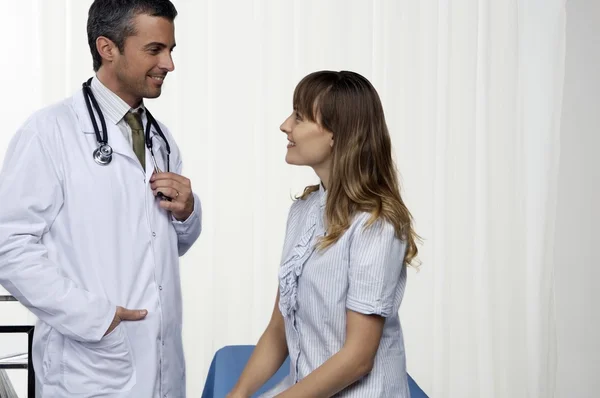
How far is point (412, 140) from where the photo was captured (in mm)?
3850

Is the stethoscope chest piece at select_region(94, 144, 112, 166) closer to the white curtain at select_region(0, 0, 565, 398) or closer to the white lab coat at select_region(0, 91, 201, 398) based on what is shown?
the white lab coat at select_region(0, 91, 201, 398)

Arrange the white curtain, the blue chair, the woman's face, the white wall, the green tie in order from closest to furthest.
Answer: the woman's face, the green tie, the blue chair, the white curtain, the white wall

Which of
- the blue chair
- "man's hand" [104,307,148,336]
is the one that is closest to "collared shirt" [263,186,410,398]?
"man's hand" [104,307,148,336]

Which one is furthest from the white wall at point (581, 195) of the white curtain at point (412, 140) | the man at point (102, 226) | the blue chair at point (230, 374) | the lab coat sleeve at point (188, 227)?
the man at point (102, 226)

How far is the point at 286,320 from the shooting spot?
1.60 meters

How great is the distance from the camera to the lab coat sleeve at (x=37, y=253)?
170cm

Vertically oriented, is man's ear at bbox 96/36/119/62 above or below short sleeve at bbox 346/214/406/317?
above

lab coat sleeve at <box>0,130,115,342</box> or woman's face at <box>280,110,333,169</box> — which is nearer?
woman's face at <box>280,110,333,169</box>

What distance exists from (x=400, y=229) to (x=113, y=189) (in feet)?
2.32

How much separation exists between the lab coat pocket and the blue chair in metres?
0.40

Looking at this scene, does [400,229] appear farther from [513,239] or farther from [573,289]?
[573,289]

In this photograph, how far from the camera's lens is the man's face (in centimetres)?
185

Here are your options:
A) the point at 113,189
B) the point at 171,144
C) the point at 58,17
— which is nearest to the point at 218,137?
the point at 58,17

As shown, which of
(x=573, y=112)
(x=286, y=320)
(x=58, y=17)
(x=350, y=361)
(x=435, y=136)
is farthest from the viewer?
(x=573, y=112)
